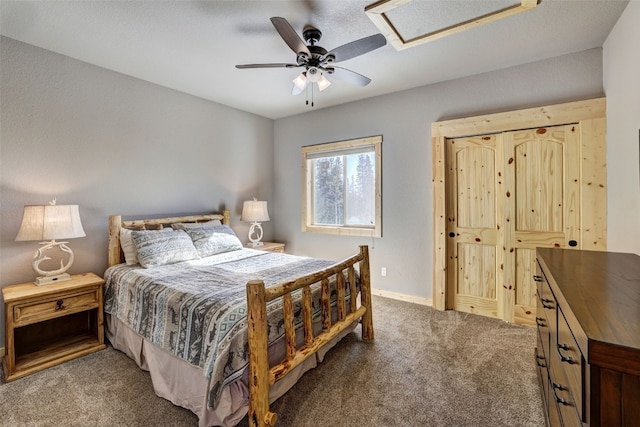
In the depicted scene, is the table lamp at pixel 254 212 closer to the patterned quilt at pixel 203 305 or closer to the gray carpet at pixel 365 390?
the patterned quilt at pixel 203 305

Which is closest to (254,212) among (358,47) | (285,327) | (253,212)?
(253,212)

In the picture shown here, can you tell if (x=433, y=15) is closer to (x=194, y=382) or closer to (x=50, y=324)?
(x=194, y=382)

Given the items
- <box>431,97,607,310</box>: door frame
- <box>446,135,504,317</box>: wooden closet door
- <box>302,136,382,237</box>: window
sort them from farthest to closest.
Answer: <box>302,136,382,237</box>: window
<box>446,135,504,317</box>: wooden closet door
<box>431,97,607,310</box>: door frame

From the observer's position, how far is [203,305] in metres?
1.89

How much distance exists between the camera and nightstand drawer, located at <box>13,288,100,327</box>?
2.21 metres

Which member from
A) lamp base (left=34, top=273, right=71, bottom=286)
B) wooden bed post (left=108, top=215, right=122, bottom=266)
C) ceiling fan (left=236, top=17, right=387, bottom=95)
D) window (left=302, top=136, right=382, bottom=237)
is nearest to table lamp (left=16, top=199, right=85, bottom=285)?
lamp base (left=34, top=273, right=71, bottom=286)

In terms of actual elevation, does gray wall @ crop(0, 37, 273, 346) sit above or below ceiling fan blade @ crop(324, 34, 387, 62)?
below

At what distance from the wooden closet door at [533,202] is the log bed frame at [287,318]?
1.63 meters

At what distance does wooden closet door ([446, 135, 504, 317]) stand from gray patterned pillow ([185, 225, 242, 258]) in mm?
2623

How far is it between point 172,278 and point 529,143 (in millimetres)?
3618

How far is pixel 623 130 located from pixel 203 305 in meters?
3.26

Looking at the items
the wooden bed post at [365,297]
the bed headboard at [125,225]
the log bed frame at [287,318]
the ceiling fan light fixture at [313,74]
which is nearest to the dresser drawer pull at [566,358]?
the log bed frame at [287,318]

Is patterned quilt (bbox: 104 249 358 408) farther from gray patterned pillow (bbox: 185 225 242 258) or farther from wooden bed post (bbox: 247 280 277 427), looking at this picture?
gray patterned pillow (bbox: 185 225 242 258)

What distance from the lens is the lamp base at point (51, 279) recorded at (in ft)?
8.03
